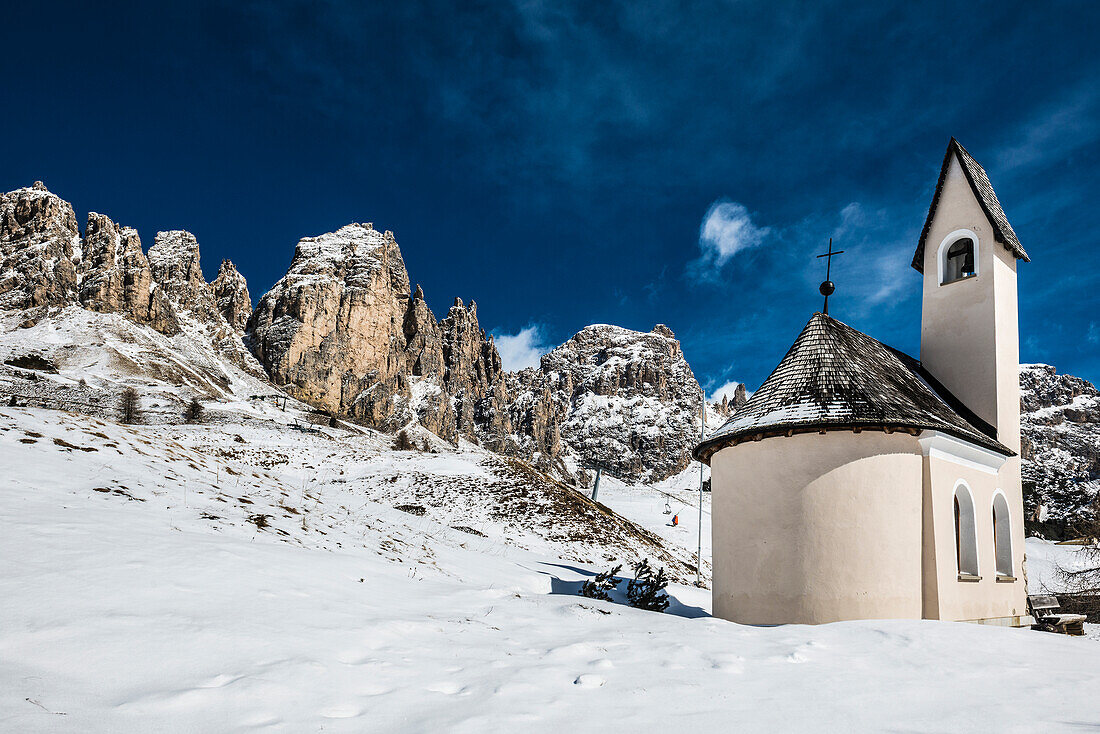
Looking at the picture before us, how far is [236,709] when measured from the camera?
4027 mm

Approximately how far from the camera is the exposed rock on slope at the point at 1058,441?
3573 inches

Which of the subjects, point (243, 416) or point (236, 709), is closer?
point (236, 709)

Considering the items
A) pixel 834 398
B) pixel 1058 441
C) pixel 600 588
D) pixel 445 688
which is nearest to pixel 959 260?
pixel 834 398

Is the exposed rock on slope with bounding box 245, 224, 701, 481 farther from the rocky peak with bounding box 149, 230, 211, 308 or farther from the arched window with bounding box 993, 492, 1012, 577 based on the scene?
the arched window with bounding box 993, 492, 1012, 577

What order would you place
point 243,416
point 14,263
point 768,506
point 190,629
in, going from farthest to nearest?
point 14,263
point 243,416
point 768,506
point 190,629

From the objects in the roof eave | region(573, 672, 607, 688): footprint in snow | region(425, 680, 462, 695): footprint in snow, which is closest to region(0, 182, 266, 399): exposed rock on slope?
the roof eave

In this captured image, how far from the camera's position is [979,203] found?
55.4 feet

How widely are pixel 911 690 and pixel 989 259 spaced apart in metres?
14.7

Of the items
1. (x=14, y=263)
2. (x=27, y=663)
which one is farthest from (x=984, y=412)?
(x=14, y=263)

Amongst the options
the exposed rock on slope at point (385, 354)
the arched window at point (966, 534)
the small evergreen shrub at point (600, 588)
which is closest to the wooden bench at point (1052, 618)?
the arched window at point (966, 534)

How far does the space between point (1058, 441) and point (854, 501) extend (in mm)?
189215

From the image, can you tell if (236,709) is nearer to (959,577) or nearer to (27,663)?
(27,663)

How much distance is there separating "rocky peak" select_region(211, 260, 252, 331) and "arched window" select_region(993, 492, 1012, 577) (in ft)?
453

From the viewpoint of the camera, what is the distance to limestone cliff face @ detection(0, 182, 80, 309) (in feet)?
317
